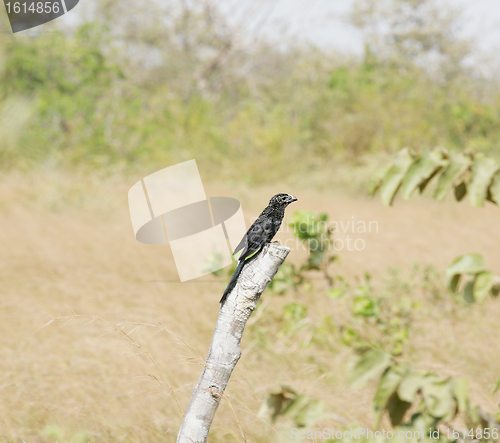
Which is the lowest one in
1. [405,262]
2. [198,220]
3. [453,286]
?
[405,262]

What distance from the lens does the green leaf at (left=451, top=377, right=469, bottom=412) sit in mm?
1093

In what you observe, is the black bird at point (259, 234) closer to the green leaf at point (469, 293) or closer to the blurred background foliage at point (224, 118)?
the green leaf at point (469, 293)

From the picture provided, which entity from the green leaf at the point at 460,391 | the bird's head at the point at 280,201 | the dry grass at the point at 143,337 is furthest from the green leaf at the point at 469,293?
the bird's head at the point at 280,201

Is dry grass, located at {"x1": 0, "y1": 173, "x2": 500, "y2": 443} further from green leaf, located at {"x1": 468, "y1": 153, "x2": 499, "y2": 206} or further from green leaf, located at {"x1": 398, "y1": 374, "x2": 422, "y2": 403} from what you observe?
green leaf, located at {"x1": 468, "y1": 153, "x2": 499, "y2": 206}

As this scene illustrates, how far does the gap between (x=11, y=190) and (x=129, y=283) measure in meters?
4.44

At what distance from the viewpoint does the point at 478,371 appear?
2.40 meters

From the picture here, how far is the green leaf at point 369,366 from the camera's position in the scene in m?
1.21

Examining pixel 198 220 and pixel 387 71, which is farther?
pixel 387 71

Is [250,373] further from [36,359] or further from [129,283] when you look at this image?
[129,283]

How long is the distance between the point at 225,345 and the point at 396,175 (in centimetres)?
101

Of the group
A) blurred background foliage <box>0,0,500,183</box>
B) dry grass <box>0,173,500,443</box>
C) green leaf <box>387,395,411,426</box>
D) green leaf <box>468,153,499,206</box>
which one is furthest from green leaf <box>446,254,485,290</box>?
blurred background foliage <box>0,0,500,183</box>

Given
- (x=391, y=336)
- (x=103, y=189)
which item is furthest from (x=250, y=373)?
(x=103, y=189)

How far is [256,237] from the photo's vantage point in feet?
2.97

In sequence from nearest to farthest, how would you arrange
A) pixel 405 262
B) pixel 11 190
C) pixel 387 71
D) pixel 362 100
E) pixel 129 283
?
pixel 129 283
pixel 405 262
pixel 11 190
pixel 362 100
pixel 387 71
